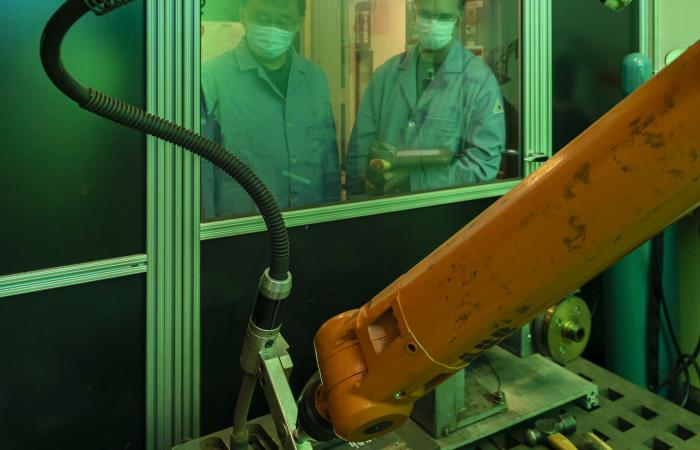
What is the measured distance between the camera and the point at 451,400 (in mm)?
1152

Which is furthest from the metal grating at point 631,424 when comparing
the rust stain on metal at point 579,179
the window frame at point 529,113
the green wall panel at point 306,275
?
the rust stain on metal at point 579,179

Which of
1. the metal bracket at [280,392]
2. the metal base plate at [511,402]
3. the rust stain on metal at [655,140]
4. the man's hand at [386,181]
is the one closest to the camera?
the rust stain on metal at [655,140]

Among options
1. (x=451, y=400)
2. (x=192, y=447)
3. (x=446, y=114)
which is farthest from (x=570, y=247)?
(x=446, y=114)

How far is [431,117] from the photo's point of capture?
1.62 meters

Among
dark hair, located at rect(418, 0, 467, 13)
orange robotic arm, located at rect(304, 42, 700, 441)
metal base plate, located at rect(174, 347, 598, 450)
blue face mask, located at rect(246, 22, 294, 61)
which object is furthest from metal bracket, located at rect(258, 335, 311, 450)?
dark hair, located at rect(418, 0, 467, 13)

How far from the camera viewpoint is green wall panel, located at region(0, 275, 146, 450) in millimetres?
1054

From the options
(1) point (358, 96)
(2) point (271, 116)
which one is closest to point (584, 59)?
(1) point (358, 96)

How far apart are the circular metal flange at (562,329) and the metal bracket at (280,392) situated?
25.9 inches

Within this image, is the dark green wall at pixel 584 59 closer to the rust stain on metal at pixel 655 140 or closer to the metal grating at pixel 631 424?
the metal grating at pixel 631 424

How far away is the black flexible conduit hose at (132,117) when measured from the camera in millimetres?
568

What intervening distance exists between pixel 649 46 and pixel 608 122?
5.43ft

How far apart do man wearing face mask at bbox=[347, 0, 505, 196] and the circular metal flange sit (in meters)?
0.50

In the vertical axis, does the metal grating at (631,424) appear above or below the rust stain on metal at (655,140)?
below

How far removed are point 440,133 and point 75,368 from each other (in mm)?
1089
